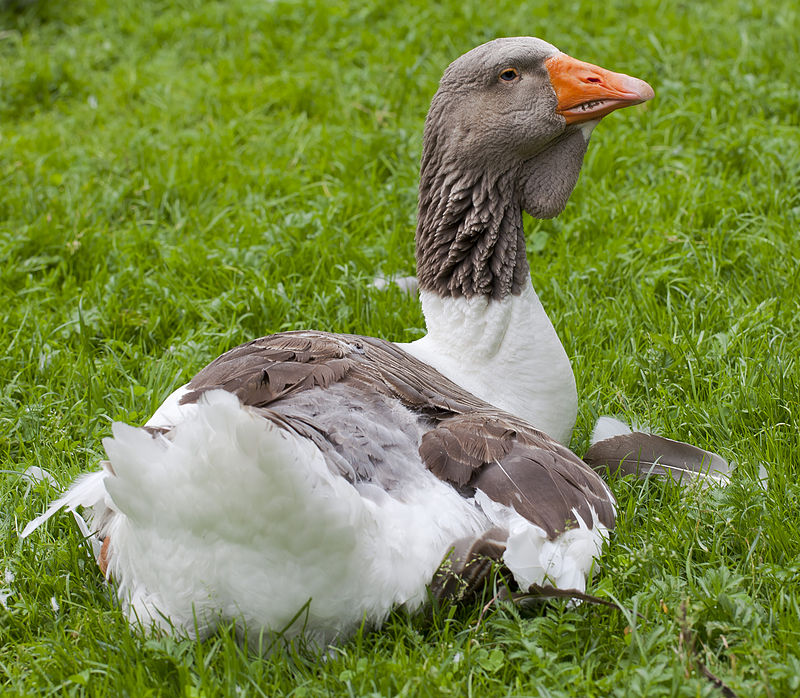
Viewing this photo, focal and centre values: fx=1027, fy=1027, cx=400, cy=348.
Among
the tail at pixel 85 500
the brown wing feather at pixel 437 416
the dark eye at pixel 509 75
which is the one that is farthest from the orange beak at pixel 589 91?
the tail at pixel 85 500

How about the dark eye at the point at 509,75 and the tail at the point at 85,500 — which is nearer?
the tail at the point at 85,500

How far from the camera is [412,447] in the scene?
3434mm

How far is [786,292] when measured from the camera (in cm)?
531

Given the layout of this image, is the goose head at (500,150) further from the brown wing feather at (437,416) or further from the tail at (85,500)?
the tail at (85,500)

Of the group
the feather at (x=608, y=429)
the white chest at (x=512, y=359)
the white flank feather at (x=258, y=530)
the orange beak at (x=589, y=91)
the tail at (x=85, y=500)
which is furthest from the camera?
the feather at (x=608, y=429)

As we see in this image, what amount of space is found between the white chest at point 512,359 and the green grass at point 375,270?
1.49 feet

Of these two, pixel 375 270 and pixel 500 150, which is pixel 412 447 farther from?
pixel 375 270

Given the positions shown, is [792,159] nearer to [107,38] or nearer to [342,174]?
[342,174]

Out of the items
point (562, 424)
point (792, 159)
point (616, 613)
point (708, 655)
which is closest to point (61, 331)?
point (562, 424)

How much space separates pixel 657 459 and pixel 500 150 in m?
1.40

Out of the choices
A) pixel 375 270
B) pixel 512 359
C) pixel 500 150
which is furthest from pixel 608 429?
pixel 375 270

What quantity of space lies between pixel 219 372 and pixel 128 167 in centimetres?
363

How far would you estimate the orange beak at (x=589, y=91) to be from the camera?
4.09 meters

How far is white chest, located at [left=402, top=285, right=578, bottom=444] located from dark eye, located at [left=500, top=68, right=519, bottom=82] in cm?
86
